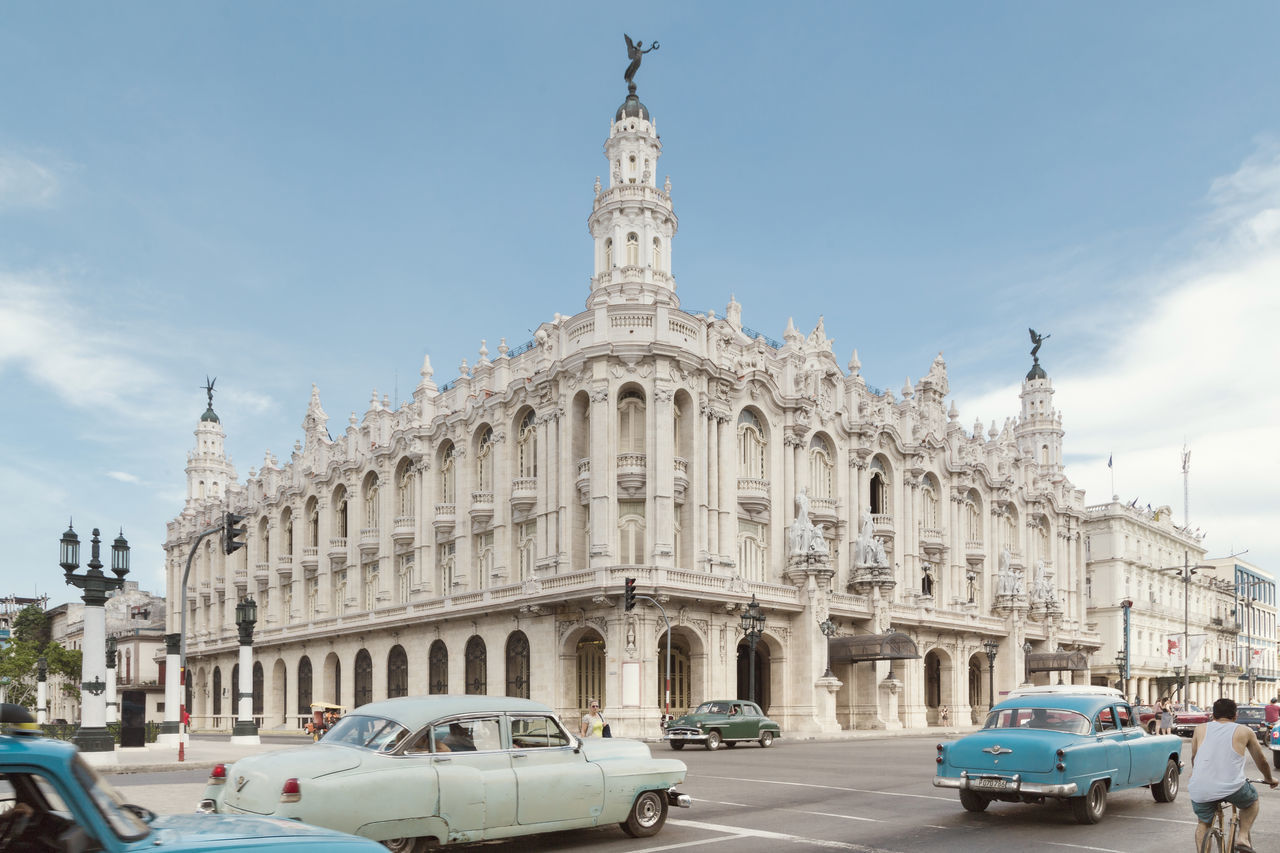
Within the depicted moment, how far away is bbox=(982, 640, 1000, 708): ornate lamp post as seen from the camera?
5716 centimetres

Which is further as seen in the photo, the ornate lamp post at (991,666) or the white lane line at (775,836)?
the ornate lamp post at (991,666)

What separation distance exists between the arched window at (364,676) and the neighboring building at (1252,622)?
248ft

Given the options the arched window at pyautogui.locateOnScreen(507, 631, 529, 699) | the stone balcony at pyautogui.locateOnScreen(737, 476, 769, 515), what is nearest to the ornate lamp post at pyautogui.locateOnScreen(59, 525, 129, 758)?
the arched window at pyautogui.locateOnScreen(507, 631, 529, 699)

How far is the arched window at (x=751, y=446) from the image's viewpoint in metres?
48.1

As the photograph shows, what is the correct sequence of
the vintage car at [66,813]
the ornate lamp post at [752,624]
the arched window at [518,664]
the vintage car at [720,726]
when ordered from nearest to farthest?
the vintage car at [66,813] < the vintage car at [720,726] < the ornate lamp post at [752,624] < the arched window at [518,664]

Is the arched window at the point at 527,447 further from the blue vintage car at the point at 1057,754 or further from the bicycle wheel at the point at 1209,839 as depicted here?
the bicycle wheel at the point at 1209,839

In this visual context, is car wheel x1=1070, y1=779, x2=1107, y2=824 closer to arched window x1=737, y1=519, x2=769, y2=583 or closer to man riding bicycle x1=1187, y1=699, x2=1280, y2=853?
man riding bicycle x1=1187, y1=699, x2=1280, y2=853

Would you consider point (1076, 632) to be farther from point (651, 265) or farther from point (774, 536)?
point (651, 265)

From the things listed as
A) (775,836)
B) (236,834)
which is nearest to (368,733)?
(775,836)

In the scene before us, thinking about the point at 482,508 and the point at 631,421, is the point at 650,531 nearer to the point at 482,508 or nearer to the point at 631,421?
the point at 631,421

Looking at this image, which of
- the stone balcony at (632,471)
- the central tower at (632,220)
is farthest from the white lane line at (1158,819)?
the central tower at (632,220)

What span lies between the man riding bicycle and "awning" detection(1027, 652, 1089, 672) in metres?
57.4

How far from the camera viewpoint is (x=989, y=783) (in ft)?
46.7

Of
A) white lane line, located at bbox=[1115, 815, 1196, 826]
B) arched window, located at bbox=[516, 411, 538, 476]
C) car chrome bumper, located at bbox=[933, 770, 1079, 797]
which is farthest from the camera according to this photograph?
arched window, located at bbox=[516, 411, 538, 476]
